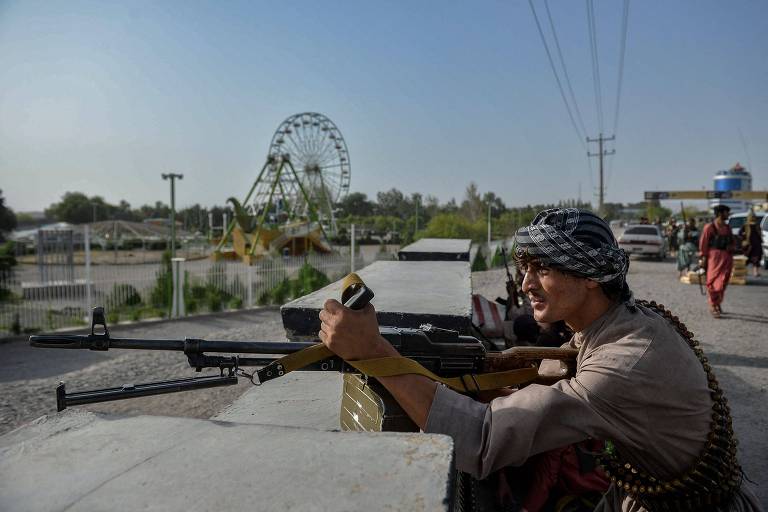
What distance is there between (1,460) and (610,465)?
137 cm

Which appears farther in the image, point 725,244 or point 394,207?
point 394,207

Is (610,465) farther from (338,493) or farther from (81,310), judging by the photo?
(81,310)

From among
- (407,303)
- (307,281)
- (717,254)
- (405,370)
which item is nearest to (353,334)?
(405,370)

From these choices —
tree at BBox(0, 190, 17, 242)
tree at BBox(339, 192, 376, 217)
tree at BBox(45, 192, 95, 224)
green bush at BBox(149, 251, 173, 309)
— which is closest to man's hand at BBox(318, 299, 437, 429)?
green bush at BBox(149, 251, 173, 309)

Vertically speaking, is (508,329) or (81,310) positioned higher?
(508,329)

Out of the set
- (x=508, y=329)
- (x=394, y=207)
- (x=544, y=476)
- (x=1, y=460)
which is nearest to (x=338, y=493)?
(x=1, y=460)

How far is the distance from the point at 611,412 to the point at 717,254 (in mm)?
8092

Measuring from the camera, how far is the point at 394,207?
60.3 metres

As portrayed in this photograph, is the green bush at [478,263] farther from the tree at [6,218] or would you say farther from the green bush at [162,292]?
the tree at [6,218]

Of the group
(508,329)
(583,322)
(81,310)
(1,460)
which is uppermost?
(583,322)

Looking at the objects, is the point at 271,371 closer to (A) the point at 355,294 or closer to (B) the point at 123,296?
(A) the point at 355,294

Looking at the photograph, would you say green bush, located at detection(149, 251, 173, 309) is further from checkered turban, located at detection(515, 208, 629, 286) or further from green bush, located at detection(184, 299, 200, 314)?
checkered turban, located at detection(515, 208, 629, 286)

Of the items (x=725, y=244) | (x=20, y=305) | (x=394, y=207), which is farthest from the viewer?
Result: (x=394, y=207)

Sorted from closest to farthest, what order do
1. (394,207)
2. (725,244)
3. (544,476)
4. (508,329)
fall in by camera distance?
(544,476) → (508,329) → (725,244) → (394,207)
